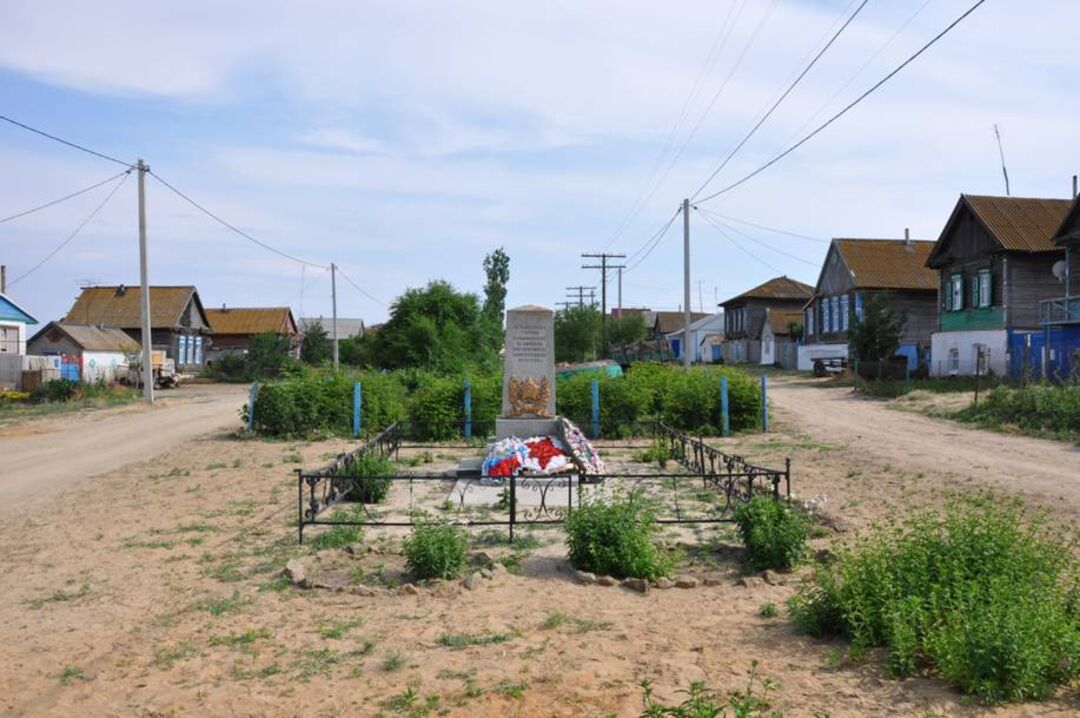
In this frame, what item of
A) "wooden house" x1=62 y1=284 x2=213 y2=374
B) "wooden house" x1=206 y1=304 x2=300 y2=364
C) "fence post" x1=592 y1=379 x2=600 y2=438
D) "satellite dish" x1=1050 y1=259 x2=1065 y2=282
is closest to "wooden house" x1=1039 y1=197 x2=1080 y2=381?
"satellite dish" x1=1050 y1=259 x2=1065 y2=282

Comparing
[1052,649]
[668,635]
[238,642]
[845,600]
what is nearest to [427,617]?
[238,642]

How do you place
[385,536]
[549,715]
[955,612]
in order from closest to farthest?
[549,715]
[955,612]
[385,536]

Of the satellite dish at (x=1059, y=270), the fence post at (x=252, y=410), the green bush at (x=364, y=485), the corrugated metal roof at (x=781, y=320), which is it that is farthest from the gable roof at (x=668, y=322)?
the green bush at (x=364, y=485)

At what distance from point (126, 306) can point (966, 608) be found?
57963mm

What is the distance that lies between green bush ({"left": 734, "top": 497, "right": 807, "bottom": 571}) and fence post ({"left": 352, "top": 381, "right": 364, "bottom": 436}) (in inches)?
534

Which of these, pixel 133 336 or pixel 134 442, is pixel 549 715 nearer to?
pixel 134 442

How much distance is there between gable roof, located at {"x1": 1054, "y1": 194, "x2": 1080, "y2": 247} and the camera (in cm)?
2884

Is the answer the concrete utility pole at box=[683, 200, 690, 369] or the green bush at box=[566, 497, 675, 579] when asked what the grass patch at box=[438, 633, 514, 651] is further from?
the concrete utility pole at box=[683, 200, 690, 369]

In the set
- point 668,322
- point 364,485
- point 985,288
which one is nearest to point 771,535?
point 364,485

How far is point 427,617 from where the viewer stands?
21.8 ft

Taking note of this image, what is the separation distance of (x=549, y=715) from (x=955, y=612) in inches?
91.8

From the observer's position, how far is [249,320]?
72.8m

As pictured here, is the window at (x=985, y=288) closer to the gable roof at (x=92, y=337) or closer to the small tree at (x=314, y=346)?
the gable roof at (x=92, y=337)

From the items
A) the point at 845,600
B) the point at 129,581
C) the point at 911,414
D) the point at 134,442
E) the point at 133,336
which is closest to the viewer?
the point at 845,600
